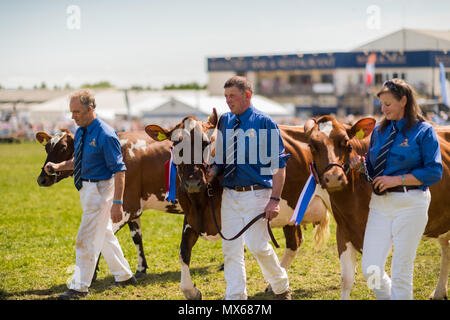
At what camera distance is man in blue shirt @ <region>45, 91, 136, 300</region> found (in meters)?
5.62

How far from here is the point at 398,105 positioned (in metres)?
4.20

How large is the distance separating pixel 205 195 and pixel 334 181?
1.60 m

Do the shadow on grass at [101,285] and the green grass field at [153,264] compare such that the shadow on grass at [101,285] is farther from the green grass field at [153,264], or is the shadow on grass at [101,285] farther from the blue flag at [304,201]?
the blue flag at [304,201]

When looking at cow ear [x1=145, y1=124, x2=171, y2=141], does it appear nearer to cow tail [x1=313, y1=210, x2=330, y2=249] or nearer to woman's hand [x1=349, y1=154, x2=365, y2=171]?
woman's hand [x1=349, y1=154, x2=365, y2=171]

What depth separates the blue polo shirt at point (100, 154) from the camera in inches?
221

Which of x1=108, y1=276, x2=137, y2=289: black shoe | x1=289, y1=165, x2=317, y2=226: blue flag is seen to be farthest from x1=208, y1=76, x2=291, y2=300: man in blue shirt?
x1=108, y1=276, x2=137, y2=289: black shoe

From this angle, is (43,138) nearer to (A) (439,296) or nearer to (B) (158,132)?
(B) (158,132)

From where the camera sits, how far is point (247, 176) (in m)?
4.91

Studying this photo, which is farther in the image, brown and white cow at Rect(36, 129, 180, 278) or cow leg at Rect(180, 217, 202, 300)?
brown and white cow at Rect(36, 129, 180, 278)

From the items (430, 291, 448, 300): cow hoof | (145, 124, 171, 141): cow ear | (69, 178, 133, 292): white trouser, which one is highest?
(145, 124, 171, 141): cow ear

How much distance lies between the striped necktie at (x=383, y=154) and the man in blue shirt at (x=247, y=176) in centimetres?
90

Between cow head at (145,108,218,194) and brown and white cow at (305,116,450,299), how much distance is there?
3.47 ft

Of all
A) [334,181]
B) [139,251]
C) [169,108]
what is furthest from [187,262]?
[169,108]
